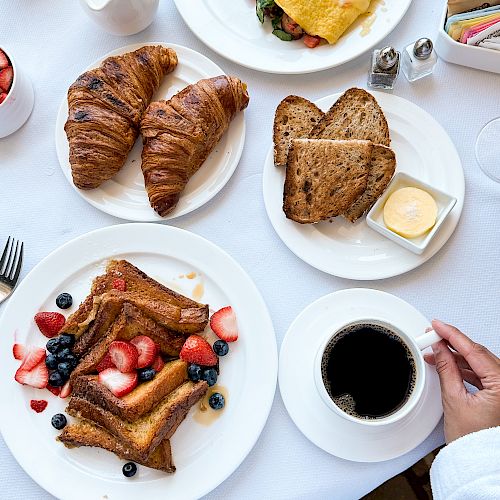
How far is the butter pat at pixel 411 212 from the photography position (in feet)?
5.05

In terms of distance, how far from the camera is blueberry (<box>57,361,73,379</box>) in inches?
60.0

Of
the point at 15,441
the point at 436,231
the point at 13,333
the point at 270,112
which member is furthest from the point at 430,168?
the point at 15,441

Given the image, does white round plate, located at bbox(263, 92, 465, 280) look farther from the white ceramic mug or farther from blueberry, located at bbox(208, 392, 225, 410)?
blueberry, located at bbox(208, 392, 225, 410)

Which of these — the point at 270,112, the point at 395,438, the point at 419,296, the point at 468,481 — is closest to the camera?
the point at 468,481

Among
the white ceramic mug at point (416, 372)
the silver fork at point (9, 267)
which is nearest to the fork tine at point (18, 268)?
the silver fork at point (9, 267)

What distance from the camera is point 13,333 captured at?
5.16 ft

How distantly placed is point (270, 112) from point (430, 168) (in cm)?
45

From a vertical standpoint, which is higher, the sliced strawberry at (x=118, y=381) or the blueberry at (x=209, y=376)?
the sliced strawberry at (x=118, y=381)

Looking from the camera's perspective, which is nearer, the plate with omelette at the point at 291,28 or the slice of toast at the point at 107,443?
the slice of toast at the point at 107,443

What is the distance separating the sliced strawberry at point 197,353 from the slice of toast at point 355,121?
0.60m

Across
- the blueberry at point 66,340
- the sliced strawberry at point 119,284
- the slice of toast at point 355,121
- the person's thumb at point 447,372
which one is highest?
the slice of toast at point 355,121

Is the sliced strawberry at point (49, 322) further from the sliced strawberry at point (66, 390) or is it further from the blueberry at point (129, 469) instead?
the blueberry at point (129, 469)

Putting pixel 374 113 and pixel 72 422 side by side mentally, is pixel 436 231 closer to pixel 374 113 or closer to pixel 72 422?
pixel 374 113

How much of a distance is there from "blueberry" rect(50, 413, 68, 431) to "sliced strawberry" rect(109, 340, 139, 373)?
190 millimetres
